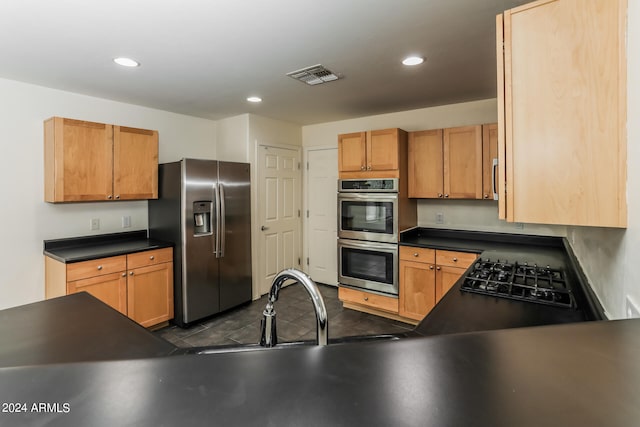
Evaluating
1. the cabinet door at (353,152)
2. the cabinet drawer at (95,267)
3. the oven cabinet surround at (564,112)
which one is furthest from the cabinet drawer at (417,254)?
the cabinet drawer at (95,267)

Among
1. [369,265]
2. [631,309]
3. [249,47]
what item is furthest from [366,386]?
[369,265]

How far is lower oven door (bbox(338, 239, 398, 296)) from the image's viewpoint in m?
3.33

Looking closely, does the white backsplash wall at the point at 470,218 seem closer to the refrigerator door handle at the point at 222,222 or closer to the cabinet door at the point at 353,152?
the cabinet door at the point at 353,152

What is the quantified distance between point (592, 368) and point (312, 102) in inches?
133

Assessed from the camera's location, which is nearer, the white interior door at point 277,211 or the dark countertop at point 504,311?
the dark countertop at point 504,311

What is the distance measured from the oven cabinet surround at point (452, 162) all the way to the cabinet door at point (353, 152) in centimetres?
53

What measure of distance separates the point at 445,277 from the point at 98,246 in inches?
136

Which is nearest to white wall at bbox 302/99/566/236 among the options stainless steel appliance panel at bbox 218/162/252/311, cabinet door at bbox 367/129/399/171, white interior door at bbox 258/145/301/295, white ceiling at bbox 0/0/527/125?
white ceiling at bbox 0/0/527/125

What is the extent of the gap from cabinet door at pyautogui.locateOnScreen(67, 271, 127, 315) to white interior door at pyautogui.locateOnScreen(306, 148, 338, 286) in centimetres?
251

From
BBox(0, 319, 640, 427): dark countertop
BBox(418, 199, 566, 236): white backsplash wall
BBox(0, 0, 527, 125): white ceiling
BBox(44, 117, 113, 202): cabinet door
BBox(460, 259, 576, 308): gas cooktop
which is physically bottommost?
BBox(460, 259, 576, 308): gas cooktop

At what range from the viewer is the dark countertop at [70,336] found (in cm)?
99

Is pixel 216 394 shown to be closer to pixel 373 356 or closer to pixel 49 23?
pixel 373 356

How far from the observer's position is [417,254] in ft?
10.4

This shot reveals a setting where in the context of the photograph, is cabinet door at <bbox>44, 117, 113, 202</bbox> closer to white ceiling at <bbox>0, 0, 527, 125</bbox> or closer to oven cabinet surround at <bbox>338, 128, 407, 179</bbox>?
white ceiling at <bbox>0, 0, 527, 125</bbox>
